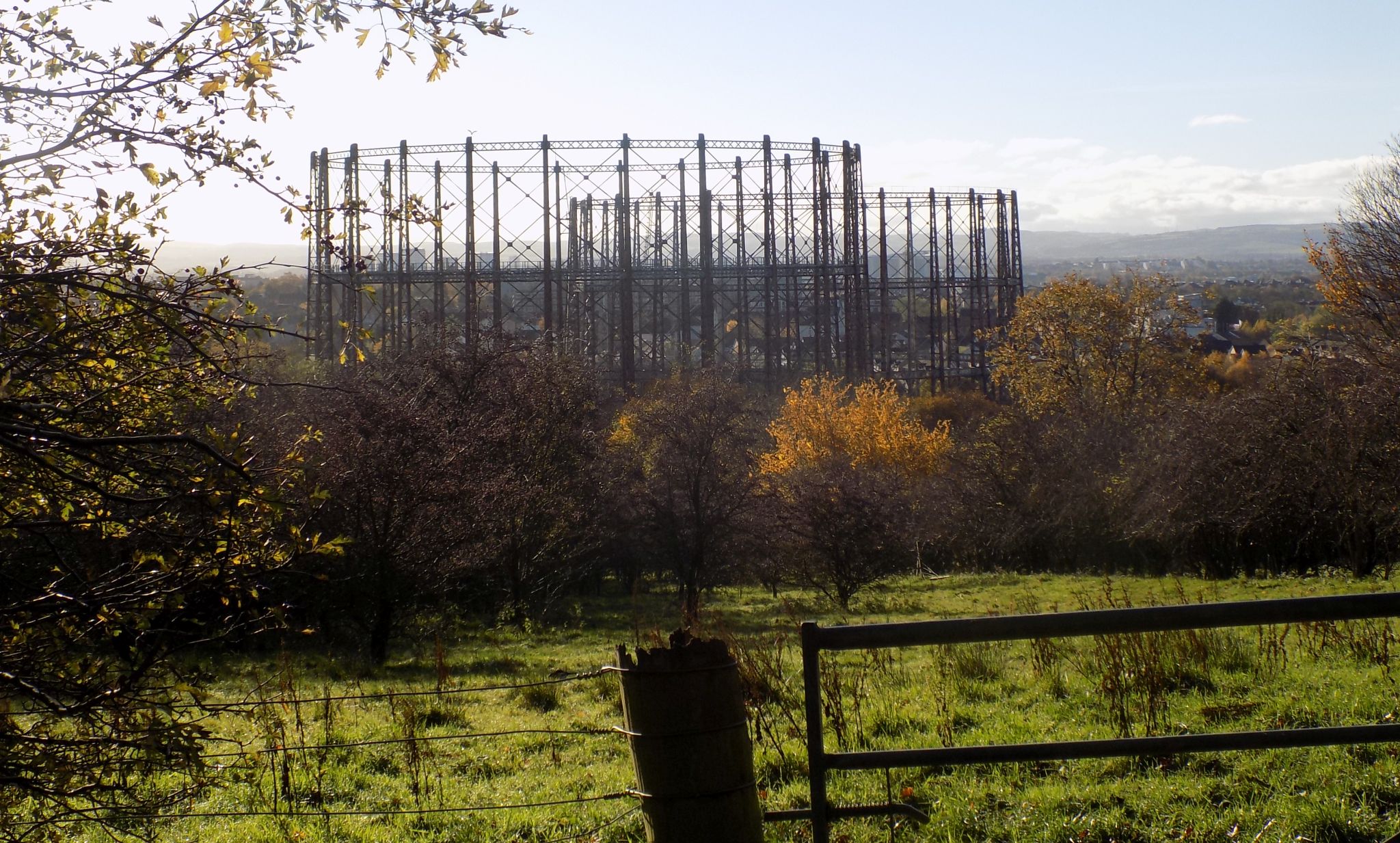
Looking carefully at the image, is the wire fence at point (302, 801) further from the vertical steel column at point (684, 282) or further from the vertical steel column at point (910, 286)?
the vertical steel column at point (910, 286)

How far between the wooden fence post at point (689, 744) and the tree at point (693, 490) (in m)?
17.7

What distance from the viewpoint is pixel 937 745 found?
6.25m

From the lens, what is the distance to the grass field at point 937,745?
15.4 ft

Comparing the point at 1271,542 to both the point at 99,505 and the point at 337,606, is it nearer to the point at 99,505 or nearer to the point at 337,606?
the point at 337,606

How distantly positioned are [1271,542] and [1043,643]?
601 inches

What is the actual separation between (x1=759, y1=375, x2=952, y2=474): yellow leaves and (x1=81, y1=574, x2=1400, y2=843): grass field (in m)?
19.9

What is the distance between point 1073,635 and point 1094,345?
37.0m

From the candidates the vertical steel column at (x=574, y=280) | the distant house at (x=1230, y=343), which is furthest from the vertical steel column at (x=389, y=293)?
the distant house at (x=1230, y=343)

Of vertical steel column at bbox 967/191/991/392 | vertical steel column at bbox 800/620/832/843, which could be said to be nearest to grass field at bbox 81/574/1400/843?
vertical steel column at bbox 800/620/832/843

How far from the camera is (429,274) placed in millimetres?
33938

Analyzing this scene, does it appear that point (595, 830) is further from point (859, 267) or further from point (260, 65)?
point (859, 267)

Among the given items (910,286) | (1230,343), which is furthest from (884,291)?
(1230,343)

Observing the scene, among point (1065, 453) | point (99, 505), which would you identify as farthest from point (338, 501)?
point (1065, 453)

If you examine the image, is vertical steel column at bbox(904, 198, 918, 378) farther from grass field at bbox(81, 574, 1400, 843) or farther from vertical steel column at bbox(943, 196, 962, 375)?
grass field at bbox(81, 574, 1400, 843)
